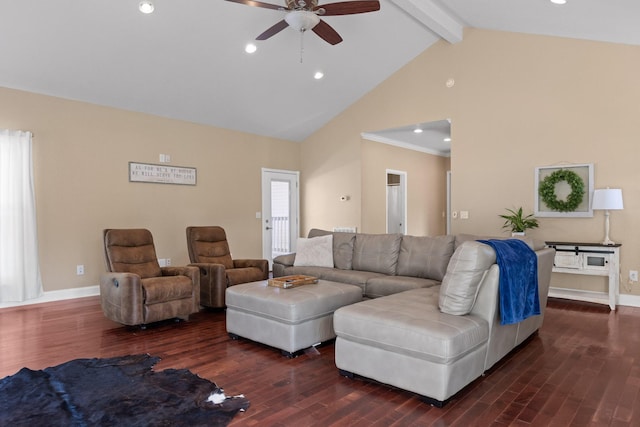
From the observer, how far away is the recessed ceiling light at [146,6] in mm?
4194

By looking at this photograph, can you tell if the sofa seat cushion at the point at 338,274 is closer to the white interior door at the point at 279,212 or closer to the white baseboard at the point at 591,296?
the white baseboard at the point at 591,296

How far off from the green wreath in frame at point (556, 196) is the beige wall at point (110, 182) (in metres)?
4.74

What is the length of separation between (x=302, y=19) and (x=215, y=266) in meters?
2.79

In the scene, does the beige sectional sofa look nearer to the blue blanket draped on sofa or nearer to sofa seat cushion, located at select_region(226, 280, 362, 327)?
the blue blanket draped on sofa

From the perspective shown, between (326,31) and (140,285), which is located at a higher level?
(326,31)

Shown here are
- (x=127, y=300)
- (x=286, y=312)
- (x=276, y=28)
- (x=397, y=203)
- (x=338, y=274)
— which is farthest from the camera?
(x=397, y=203)

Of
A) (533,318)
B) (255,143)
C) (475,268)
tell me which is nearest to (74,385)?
(475,268)

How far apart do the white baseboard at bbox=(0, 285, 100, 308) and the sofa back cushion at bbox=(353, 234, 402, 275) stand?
358cm

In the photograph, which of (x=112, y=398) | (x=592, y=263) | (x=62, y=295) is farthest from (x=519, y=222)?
(x=62, y=295)

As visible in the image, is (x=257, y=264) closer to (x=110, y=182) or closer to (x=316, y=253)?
(x=316, y=253)

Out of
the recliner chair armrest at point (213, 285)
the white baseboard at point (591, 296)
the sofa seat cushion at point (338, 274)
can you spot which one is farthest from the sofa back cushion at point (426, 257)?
the white baseboard at point (591, 296)

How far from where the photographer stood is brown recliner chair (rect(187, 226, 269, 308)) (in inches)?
186

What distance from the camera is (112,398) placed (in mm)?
2498

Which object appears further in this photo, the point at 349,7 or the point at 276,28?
the point at 276,28
